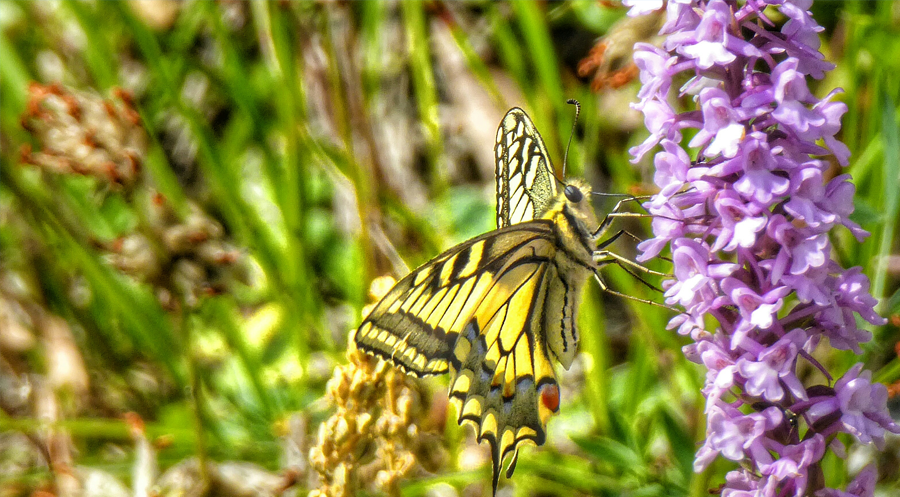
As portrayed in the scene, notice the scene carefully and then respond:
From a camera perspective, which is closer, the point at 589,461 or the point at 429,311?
the point at 429,311

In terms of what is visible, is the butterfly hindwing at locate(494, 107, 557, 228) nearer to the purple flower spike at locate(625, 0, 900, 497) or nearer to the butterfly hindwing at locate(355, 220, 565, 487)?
the butterfly hindwing at locate(355, 220, 565, 487)

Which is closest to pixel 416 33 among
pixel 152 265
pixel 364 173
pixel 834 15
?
pixel 364 173

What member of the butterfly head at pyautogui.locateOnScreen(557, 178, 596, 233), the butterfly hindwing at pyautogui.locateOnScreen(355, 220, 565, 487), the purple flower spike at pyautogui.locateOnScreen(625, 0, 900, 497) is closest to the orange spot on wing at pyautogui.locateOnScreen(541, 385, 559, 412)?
the butterfly hindwing at pyautogui.locateOnScreen(355, 220, 565, 487)

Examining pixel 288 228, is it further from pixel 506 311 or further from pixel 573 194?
pixel 573 194

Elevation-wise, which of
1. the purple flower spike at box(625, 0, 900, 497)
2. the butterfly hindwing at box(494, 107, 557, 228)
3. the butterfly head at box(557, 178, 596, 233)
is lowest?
the purple flower spike at box(625, 0, 900, 497)

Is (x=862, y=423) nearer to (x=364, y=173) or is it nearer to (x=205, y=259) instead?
(x=205, y=259)

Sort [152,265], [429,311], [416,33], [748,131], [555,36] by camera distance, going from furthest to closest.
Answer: [555,36], [416,33], [152,265], [429,311], [748,131]

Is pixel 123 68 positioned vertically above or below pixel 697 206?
above
